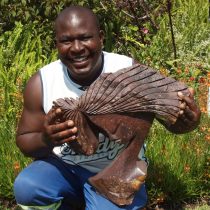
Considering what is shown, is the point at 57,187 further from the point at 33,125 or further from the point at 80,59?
the point at 80,59

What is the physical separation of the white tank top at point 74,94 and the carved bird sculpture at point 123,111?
24 cm

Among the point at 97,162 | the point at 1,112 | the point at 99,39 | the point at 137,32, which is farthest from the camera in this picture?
the point at 137,32

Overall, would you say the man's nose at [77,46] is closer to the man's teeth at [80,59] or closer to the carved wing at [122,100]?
the man's teeth at [80,59]

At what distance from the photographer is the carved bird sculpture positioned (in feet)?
8.27

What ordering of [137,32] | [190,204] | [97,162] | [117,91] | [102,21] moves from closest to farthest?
[117,91] < [97,162] < [190,204] < [102,21] < [137,32]

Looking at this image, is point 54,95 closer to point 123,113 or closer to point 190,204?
point 123,113

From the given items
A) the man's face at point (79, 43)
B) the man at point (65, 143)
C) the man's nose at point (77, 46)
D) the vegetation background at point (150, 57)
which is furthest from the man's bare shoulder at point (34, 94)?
the vegetation background at point (150, 57)

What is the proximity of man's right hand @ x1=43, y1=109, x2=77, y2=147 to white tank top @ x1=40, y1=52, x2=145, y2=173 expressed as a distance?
0.37 m

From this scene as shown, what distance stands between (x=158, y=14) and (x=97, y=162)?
308 cm

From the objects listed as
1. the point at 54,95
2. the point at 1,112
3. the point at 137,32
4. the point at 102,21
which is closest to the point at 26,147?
the point at 54,95

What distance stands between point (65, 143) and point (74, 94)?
0.26 metres

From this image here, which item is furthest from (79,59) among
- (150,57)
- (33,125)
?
(150,57)

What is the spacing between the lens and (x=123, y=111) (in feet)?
8.43

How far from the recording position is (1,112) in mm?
4090
